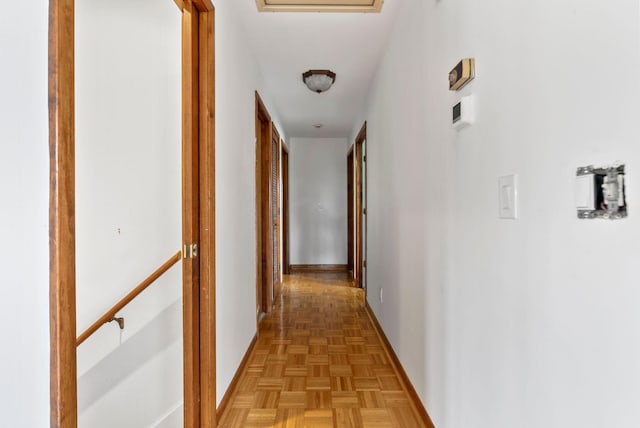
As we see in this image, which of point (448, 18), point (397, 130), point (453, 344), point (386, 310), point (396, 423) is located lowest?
point (396, 423)

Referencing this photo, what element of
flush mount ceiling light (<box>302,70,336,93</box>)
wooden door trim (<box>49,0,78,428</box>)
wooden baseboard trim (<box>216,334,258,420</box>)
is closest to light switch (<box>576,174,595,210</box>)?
wooden door trim (<box>49,0,78,428</box>)

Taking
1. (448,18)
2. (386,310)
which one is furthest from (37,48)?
(386,310)

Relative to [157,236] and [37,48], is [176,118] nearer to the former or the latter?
[157,236]

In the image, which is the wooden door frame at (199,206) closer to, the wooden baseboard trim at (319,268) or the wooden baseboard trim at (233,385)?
the wooden baseboard trim at (233,385)

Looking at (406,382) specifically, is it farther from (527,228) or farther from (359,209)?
(359,209)

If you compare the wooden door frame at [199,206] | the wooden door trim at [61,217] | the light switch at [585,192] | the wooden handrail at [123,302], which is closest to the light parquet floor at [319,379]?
the wooden door frame at [199,206]

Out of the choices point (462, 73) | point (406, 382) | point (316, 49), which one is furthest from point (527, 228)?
point (316, 49)

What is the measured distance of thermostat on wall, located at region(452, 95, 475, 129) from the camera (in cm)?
130

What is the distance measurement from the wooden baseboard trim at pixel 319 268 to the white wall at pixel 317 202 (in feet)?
0.23

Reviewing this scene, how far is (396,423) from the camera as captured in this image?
6.20 feet

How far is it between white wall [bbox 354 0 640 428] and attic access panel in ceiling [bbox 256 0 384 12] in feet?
1.63

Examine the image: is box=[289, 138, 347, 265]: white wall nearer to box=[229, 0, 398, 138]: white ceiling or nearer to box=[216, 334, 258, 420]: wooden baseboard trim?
box=[229, 0, 398, 138]: white ceiling

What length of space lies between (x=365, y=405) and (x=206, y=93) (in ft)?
5.84

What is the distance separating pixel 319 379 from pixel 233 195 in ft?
4.10
